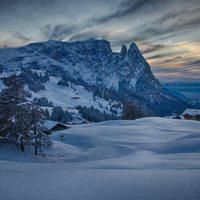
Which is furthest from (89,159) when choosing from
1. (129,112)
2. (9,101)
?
(129,112)

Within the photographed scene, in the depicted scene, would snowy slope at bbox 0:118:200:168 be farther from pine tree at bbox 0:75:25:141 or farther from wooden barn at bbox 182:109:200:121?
wooden barn at bbox 182:109:200:121

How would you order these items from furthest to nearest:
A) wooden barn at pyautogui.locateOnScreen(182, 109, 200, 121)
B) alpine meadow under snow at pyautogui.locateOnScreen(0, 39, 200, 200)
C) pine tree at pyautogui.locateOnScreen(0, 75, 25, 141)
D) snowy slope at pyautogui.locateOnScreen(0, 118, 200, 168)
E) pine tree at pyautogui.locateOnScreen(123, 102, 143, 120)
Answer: wooden barn at pyautogui.locateOnScreen(182, 109, 200, 121) < pine tree at pyautogui.locateOnScreen(123, 102, 143, 120) < pine tree at pyautogui.locateOnScreen(0, 75, 25, 141) < snowy slope at pyautogui.locateOnScreen(0, 118, 200, 168) < alpine meadow under snow at pyautogui.locateOnScreen(0, 39, 200, 200)

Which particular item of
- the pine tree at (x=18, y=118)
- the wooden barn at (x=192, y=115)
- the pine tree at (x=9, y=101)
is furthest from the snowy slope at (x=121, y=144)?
the wooden barn at (x=192, y=115)

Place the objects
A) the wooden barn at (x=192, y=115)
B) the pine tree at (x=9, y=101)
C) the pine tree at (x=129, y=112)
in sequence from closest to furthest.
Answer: the pine tree at (x=9, y=101) → the pine tree at (x=129, y=112) → the wooden barn at (x=192, y=115)

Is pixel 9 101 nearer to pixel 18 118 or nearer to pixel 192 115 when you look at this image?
pixel 18 118

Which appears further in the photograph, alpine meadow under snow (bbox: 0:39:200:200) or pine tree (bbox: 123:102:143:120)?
pine tree (bbox: 123:102:143:120)

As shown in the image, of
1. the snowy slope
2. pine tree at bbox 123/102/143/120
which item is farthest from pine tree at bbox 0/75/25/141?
pine tree at bbox 123/102/143/120

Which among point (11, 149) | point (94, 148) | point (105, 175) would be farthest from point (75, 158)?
point (105, 175)

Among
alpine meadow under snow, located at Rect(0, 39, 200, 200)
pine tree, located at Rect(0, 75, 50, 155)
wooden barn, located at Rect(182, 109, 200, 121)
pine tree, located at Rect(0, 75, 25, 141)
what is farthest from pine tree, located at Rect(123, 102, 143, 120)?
pine tree, located at Rect(0, 75, 25, 141)

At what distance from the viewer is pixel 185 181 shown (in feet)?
34.3

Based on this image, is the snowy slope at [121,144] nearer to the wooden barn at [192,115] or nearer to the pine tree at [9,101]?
the pine tree at [9,101]

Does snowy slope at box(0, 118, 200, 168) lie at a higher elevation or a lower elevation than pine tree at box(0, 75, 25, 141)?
lower

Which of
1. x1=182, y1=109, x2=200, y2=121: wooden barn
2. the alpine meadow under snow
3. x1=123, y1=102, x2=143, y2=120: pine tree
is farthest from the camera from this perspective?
x1=182, y1=109, x2=200, y2=121: wooden barn

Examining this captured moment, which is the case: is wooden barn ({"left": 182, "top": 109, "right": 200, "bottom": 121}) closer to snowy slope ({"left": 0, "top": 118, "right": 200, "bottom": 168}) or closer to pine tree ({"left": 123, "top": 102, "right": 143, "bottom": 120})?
pine tree ({"left": 123, "top": 102, "right": 143, "bottom": 120})
